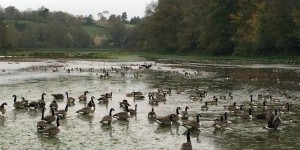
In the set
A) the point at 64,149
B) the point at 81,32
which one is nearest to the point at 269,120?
the point at 64,149

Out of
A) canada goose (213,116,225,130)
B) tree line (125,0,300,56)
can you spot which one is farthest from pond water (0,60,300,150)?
tree line (125,0,300,56)

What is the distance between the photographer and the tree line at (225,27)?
80312 mm

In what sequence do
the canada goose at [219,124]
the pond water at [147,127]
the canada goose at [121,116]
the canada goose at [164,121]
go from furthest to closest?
the canada goose at [121,116], the canada goose at [164,121], the canada goose at [219,124], the pond water at [147,127]

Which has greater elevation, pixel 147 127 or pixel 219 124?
pixel 219 124

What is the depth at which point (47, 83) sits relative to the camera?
47.0 metres

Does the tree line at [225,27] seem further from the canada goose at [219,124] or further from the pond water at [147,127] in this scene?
the canada goose at [219,124]

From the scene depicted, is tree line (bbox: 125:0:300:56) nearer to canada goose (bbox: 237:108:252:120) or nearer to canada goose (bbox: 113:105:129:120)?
canada goose (bbox: 237:108:252:120)

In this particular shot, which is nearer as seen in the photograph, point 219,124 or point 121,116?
point 219,124

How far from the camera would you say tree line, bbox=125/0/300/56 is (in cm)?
8031

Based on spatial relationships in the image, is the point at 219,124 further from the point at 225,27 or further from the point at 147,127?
the point at 225,27

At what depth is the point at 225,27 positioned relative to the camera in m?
100

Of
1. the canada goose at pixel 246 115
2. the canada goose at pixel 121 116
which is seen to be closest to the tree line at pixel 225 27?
the canada goose at pixel 246 115

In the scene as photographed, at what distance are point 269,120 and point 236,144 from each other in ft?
11.5

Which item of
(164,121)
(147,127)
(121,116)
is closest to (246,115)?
(164,121)
